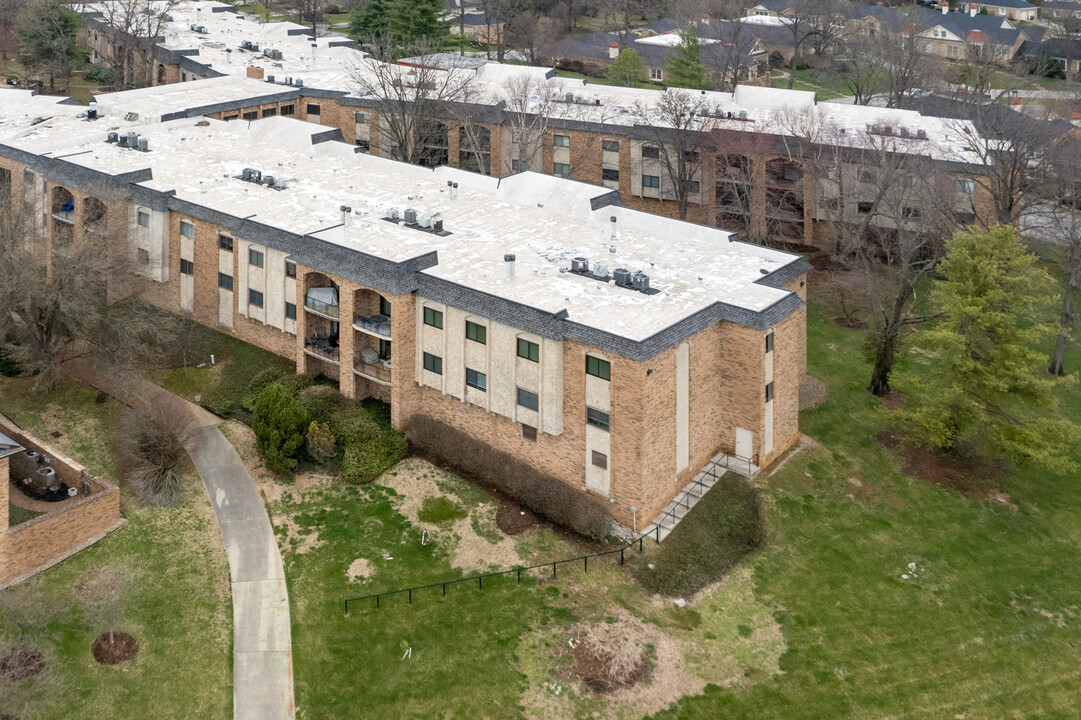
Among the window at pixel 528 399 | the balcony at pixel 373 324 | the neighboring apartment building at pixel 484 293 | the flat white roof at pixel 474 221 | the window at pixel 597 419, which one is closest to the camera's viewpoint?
the window at pixel 597 419

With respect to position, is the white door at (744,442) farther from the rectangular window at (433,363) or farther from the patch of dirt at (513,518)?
the rectangular window at (433,363)

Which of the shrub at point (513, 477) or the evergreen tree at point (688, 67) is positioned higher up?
Result: the evergreen tree at point (688, 67)

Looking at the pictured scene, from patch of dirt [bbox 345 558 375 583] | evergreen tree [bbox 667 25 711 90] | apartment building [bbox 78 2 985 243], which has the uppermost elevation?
evergreen tree [bbox 667 25 711 90]

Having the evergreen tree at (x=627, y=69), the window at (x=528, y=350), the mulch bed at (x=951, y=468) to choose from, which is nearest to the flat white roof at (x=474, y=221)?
the window at (x=528, y=350)

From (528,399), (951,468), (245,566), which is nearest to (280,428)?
(245,566)

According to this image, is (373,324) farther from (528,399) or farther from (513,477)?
(513,477)

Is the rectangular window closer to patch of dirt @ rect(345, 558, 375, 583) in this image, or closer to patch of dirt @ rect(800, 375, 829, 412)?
patch of dirt @ rect(345, 558, 375, 583)

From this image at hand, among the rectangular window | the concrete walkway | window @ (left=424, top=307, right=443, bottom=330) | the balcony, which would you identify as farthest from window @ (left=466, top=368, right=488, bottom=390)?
the concrete walkway
